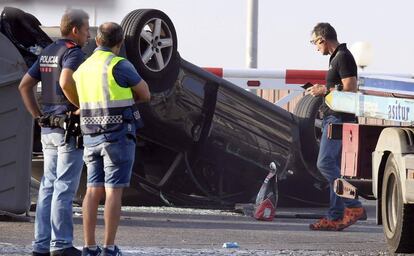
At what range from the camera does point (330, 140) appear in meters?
12.3

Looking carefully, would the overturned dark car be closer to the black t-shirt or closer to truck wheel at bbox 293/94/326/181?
truck wheel at bbox 293/94/326/181

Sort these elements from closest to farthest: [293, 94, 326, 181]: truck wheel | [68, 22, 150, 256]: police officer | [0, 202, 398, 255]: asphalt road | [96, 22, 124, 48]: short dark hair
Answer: [68, 22, 150, 256]: police officer → [96, 22, 124, 48]: short dark hair → [0, 202, 398, 255]: asphalt road → [293, 94, 326, 181]: truck wheel

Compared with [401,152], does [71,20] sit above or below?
above

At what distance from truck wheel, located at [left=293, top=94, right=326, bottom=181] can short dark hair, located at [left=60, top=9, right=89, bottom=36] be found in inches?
211

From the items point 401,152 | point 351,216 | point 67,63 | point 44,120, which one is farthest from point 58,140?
point 351,216

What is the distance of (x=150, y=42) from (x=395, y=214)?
3.51 meters

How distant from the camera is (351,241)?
11.3m

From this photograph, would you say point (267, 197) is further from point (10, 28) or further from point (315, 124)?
point (10, 28)

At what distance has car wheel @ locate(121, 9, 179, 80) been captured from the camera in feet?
41.3

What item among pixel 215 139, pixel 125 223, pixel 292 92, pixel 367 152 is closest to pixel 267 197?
pixel 215 139

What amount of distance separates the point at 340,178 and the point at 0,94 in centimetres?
306

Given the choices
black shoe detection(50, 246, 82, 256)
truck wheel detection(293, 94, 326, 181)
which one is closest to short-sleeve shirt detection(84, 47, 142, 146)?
black shoe detection(50, 246, 82, 256)

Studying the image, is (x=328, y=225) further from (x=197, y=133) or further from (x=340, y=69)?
(x=197, y=133)

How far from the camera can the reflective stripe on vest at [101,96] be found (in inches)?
360
